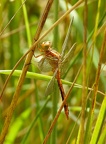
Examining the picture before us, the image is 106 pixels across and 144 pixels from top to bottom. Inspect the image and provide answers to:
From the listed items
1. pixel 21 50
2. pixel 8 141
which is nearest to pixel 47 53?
pixel 8 141

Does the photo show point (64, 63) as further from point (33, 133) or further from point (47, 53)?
point (33, 133)

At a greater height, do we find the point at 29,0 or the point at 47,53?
the point at 29,0

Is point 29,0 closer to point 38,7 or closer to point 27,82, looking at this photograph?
point 38,7

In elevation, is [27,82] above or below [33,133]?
above

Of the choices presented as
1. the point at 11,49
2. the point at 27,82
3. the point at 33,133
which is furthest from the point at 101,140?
the point at 27,82

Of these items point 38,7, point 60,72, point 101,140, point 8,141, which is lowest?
point 8,141

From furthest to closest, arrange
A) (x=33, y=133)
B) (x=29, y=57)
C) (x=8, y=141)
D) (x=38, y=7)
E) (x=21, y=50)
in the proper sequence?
1. (x=38, y=7)
2. (x=21, y=50)
3. (x=33, y=133)
4. (x=8, y=141)
5. (x=29, y=57)

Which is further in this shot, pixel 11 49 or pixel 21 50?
pixel 21 50

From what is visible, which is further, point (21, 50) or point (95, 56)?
point (21, 50)

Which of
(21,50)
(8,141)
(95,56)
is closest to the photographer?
(95,56)
